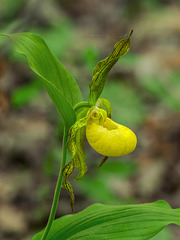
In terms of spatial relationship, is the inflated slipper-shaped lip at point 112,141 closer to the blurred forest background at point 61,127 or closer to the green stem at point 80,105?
the green stem at point 80,105

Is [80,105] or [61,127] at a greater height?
[80,105]

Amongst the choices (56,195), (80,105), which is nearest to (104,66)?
(80,105)

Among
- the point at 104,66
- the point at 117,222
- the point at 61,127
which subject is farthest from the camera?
the point at 61,127

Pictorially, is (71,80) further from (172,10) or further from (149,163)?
(172,10)

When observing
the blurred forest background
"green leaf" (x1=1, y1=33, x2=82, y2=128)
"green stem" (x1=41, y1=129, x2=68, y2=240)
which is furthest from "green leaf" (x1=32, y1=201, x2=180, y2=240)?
the blurred forest background

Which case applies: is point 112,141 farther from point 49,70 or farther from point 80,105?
point 49,70

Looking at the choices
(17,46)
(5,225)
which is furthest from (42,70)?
(5,225)
